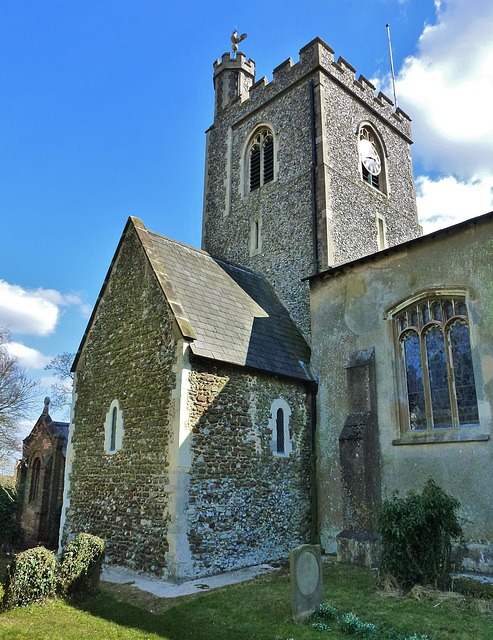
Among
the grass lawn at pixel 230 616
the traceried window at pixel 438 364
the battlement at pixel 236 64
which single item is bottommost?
the grass lawn at pixel 230 616

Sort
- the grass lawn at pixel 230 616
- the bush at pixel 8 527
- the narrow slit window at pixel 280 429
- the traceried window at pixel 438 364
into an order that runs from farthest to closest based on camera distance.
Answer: the bush at pixel 8 527, the narrow slit window at pixel 280 429, the traceried window at pixel 438 364, the grass lawn at pixel 230 616

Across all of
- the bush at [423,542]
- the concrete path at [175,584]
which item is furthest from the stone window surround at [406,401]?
the concrete path at [175,584]

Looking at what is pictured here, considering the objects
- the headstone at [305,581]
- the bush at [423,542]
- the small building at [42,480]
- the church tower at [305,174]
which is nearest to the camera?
the headstone at [305,581]

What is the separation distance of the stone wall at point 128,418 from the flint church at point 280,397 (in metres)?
0.05

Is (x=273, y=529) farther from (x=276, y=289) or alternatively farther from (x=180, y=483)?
(x=276, y=289)

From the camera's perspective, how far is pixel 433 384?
37.2ft

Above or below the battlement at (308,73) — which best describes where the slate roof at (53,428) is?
below

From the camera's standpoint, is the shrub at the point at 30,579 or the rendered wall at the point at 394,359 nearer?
the shrub at the point at 30,579

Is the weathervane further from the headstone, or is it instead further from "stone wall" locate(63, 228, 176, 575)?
the headstone

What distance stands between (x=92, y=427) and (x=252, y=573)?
5834mm

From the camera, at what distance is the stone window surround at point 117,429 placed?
12141 mm

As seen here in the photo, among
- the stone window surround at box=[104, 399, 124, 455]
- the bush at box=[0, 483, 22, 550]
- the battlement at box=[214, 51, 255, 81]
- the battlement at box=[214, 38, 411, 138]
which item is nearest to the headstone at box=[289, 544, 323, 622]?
the stone window surround at box=[104, 399, 124, 455]

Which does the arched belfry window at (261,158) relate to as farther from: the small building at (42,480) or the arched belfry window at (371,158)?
the small building at (42,480)

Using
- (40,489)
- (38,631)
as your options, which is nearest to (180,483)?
(38,631)
